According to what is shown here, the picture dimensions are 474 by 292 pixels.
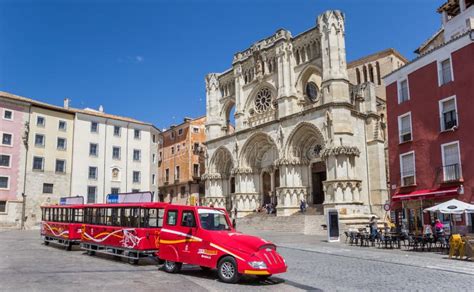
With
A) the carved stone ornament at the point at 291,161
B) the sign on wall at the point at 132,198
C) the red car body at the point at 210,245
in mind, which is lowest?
the red car body at the point at 210,245

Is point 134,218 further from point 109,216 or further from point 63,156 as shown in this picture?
point 63,156

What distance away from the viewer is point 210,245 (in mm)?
10766

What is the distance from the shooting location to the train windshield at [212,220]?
11.3 meters

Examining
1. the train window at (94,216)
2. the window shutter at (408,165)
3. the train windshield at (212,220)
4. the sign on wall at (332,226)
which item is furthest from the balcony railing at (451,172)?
the train window at (94,216)

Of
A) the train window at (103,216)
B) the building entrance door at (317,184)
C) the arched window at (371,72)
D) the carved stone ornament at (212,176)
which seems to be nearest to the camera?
the train window at (103,216)

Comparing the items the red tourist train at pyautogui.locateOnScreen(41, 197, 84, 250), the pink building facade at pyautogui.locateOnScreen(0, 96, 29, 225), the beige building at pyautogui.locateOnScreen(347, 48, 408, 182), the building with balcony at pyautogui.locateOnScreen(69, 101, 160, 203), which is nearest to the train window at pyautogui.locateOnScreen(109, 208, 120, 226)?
the red tourist train at pyautogui.locateOnScreen(41, 197, 84, 250)

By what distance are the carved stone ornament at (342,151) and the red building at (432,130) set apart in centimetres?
578

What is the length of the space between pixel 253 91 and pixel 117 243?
29855mm

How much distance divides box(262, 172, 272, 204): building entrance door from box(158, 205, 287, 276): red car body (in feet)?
97.3

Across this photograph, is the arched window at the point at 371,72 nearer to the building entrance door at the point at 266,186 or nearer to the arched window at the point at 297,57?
the arched window at the point at 297,57

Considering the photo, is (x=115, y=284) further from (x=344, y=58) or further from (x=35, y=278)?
(x=344, y=58)

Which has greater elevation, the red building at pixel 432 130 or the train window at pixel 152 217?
the red building at pixel 432 130

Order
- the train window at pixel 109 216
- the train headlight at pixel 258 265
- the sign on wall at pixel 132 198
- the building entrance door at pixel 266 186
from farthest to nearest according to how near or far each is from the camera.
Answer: the building entrance door at pixel 266 186 → the train window at pixel 109 216 → the sign on wall at pixel 132 198 → the train headlight at pixel 258 265

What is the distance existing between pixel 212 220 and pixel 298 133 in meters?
25.6
